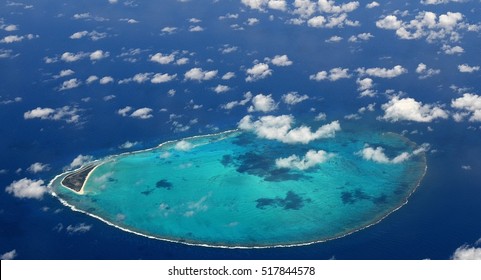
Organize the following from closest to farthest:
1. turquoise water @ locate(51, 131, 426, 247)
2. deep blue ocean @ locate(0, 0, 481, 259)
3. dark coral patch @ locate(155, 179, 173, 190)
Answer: deep blue ocean @ locate(0, 0, 481, 259) < turquoise water @ locate(51, 131, 426, 247) < dark coral patch @ locate(155, 179, 173, 190)

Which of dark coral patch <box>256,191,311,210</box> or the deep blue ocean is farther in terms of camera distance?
dark coral patch <box>256,191,311,210</box>

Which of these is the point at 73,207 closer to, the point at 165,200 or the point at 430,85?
the point at 165,200

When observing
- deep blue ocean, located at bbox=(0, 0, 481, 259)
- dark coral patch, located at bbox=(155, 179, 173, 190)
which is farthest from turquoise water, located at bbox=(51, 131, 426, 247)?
deep blue ocean, located at bbox=(0, 0, 481, 259)

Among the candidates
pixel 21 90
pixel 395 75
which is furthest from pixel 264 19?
pixel 21 90

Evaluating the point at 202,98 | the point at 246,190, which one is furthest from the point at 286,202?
the point at 202,98

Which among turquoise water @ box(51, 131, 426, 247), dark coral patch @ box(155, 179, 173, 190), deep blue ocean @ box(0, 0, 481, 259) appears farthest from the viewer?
dark coral patch @ box(155, 179, 173, 190)

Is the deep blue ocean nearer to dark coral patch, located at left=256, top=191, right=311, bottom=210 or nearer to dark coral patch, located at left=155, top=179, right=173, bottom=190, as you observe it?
dark coral patch, located at left=256, top=191, right=311, bottom=210

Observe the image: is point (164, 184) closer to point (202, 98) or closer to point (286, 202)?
point (286, 202)

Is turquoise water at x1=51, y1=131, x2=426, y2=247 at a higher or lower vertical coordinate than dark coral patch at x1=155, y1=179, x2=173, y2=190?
higher
